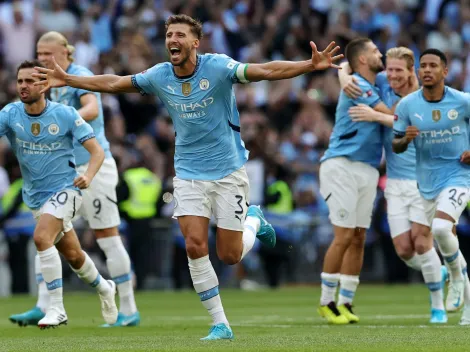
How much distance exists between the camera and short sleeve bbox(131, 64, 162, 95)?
36.1 ft

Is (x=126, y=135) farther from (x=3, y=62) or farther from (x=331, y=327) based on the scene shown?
(x=331, y=327)

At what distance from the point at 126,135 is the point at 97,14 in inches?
113

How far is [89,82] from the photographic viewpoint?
1105cm

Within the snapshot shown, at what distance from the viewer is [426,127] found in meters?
12.6

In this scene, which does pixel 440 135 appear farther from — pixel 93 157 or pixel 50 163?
pixel 50 163

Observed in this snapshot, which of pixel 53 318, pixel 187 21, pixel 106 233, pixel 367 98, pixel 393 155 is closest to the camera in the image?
pixel 187 21

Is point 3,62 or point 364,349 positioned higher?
point 3,62

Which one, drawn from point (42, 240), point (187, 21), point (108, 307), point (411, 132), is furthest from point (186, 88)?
point (108, 307)

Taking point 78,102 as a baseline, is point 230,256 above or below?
below

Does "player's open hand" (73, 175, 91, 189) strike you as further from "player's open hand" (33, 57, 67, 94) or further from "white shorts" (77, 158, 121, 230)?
"white shorts" (77, 158, 121, 230)

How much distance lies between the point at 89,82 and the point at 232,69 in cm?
132

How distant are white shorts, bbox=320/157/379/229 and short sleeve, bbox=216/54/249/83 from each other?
3.15 m

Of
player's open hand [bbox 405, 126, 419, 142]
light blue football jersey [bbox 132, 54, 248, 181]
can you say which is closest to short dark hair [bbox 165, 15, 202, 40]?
light blue football jersey [bbox 132, 54, 248, 181]

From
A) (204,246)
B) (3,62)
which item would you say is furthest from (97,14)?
(204,246)
